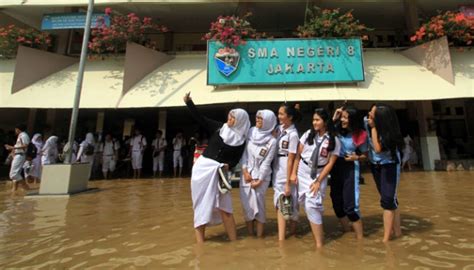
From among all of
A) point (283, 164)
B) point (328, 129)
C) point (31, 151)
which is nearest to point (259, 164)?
point (283, 164)

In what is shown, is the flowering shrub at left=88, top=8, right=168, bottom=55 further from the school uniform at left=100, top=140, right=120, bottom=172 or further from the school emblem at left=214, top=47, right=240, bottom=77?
the school uniform at left=100, top=140, right=120, bottom=172

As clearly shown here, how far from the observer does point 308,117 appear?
11914mm

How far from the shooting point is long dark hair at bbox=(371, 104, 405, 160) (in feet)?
11.0

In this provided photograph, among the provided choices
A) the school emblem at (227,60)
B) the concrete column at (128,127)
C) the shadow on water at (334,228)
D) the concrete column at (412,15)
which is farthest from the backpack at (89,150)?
the concrete column at (412,15)

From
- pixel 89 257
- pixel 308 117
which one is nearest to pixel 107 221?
pixel 89 257

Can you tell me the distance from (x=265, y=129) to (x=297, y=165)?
561mm

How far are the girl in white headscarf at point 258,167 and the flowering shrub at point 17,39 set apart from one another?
10299 mm

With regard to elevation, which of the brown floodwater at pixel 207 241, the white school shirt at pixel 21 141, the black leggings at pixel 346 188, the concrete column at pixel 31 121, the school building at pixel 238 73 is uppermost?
the school building at pixel 238 73

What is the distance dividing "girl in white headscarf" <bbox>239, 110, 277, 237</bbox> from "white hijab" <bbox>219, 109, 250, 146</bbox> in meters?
0.17

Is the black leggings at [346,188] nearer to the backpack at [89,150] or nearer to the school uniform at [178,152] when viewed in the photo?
the school uniform at [178,152]

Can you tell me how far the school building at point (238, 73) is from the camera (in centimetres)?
954

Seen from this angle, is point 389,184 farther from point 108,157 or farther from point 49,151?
point 108,157

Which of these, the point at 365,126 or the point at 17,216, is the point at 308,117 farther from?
the point at 17,216

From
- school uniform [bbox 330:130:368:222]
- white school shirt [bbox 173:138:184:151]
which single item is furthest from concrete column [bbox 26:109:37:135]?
school uniform [bbox 330:130:368:222]
